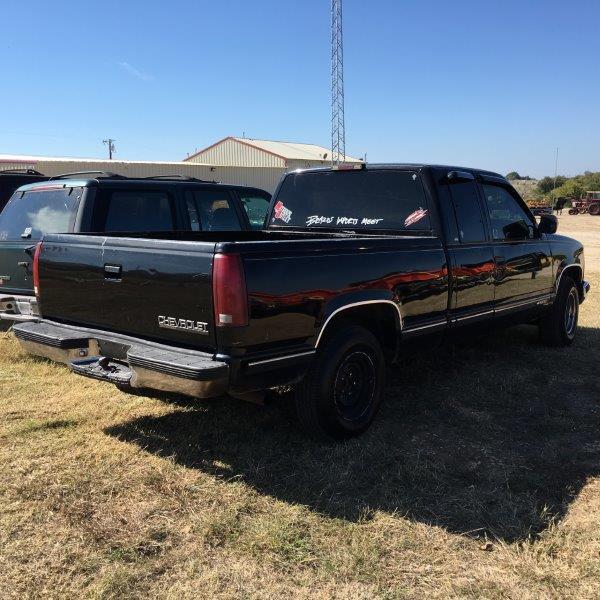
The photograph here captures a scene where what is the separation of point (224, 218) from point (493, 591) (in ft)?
17.2

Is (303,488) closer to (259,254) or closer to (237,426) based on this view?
(237,426)

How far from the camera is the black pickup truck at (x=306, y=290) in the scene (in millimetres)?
3271

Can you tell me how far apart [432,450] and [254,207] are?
482 cm

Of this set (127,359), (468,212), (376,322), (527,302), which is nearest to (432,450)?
(376,322)

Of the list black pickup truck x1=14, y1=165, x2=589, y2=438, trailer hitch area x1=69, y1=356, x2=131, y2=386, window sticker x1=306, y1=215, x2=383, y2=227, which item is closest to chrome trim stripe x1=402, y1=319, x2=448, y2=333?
black pickup truck x1=14, y1=165, x2=589, y2=438

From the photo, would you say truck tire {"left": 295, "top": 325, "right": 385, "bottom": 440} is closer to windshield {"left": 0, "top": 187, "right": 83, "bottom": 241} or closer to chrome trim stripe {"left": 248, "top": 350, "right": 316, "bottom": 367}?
chrome trim stripe {"left": 248, "top": 350, "right": 316, "bottom": 367}

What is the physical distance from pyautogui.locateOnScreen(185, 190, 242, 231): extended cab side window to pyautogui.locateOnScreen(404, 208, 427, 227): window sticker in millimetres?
2626

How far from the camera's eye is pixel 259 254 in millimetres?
3273

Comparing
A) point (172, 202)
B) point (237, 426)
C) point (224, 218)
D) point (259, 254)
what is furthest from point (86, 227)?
point (259, 254)

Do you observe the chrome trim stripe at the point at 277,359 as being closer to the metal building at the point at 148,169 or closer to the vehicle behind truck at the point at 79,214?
the vehicle behind truck at the point at 79,214

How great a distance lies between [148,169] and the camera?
32219 millimetres

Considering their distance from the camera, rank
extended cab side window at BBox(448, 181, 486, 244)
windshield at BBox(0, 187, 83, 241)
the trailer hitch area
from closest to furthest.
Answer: the trailer hitch area < extended cab side window at BBox(448, 181, 486, 244) < windshield at BBox(0, 187, 83, 241)

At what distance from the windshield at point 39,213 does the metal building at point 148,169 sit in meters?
23.8

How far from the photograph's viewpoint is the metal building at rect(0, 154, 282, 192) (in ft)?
94.6
